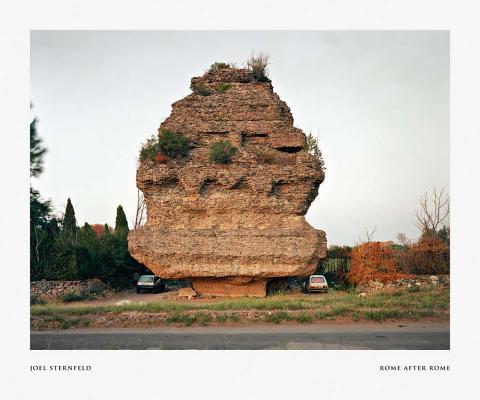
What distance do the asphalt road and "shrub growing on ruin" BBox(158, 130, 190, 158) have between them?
8.27 metres

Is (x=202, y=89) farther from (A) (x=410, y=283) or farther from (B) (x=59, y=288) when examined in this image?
(A) (x=410, y=283)

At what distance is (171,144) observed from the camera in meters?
20.5

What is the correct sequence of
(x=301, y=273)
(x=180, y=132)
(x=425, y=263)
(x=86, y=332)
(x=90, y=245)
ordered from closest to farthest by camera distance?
(x=86, y=332), (x=301, y=273), (x=180, y=132), (x=425, y=263), (x=90, y=245)

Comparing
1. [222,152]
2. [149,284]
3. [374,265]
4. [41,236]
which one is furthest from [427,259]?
[41,236]

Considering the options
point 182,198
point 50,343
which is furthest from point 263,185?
point 50,343

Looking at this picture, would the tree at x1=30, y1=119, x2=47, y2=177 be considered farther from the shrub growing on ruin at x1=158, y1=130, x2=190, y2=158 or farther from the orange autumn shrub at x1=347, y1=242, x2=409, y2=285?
the orange autumn shrub at x1=347, y1=242, x2=409, y2=285

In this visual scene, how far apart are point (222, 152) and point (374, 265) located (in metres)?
9.07

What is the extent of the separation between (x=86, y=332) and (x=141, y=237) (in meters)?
5.79

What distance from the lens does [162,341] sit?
12.8 metres

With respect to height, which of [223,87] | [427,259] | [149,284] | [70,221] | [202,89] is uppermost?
[223,87]

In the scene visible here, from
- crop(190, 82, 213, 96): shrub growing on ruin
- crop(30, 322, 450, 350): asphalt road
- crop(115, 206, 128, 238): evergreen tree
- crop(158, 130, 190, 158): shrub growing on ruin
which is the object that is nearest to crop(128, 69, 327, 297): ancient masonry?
crop(158, 130, 190, 158): shrub growing on ruin

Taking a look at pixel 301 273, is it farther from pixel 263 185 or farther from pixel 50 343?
pixel 50 343

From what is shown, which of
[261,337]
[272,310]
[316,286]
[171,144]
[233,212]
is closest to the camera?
[261,337]

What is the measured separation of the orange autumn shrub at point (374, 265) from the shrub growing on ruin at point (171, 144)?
9768 millimetres
